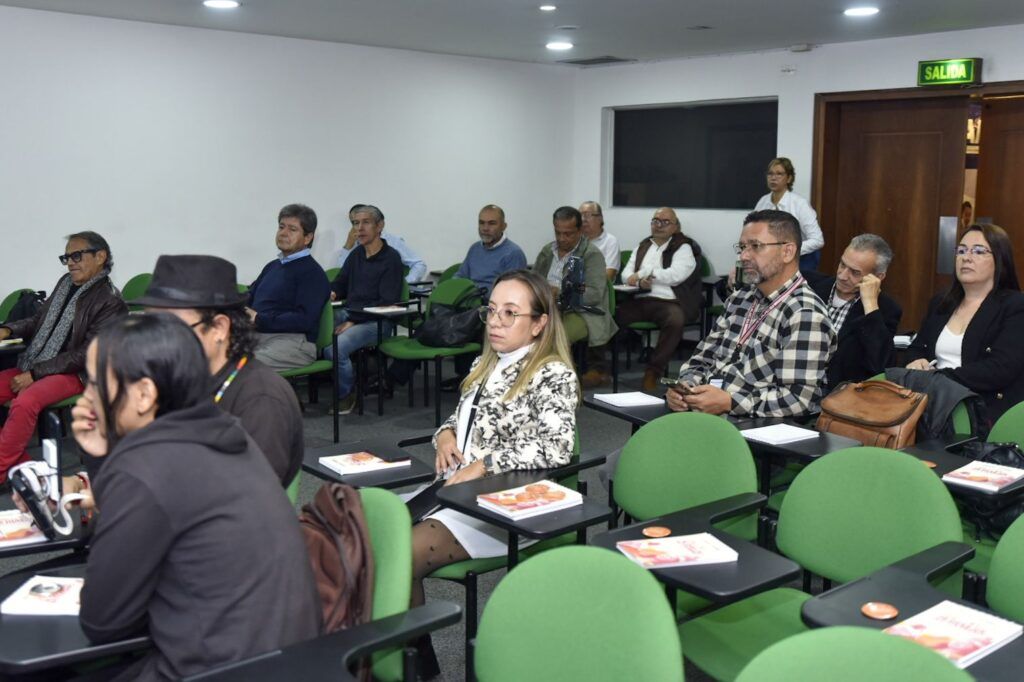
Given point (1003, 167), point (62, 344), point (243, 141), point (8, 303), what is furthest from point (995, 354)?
point (243, 141)

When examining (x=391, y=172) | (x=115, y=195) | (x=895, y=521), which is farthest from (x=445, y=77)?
(x=895, y=521)

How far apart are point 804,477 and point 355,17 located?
5.09 m

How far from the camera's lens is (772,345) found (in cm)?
371

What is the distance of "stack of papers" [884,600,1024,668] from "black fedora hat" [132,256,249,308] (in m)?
1.74

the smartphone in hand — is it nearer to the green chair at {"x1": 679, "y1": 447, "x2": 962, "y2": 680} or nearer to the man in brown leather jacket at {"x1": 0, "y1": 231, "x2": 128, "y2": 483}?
the green chair at {"x1": 679, "y1": 447, "x2": 962, "y2": 680}

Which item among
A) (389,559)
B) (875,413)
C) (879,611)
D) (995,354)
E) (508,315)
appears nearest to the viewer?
(879,611)

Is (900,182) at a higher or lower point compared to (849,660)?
higher

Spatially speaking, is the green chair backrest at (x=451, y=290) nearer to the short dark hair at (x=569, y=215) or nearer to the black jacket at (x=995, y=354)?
the short dark hair at (x=569, y=215)

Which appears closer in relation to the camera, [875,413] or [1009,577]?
[1009,577]

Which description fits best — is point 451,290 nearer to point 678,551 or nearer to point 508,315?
point 508,315

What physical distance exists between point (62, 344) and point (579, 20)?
3.83 m

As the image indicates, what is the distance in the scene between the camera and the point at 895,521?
8.36 feet

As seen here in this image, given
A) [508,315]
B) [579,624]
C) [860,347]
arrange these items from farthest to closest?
[860,347] → [508,315] → [579,624]

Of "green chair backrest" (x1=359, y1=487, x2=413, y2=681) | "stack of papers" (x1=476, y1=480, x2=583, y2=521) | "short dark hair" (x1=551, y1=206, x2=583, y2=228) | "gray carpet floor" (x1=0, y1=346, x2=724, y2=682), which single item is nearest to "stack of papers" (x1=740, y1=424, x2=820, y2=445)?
"stack of papers" (x1=476, y1=480, x2=583, y2=521)
